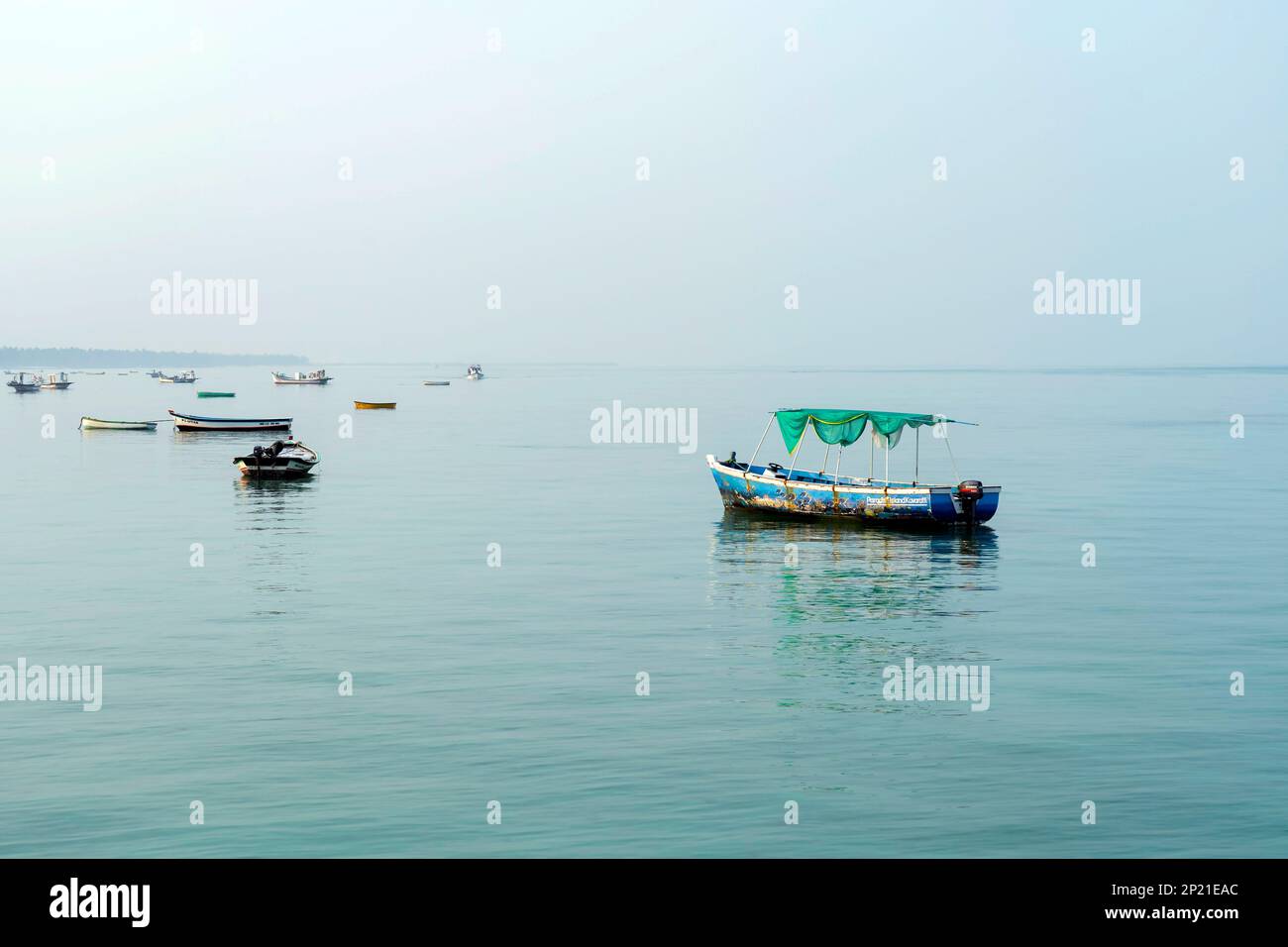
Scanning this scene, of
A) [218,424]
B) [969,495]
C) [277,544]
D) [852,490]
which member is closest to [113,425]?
[218,424]

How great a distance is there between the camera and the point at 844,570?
176 ft

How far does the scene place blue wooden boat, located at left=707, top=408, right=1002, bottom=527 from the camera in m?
64.3

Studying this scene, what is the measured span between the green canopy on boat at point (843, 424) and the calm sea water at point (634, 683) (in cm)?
538

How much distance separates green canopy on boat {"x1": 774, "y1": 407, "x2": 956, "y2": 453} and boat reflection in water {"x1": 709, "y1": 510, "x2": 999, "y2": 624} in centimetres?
443

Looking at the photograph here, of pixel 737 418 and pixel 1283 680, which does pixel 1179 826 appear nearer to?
pixel 1283 680

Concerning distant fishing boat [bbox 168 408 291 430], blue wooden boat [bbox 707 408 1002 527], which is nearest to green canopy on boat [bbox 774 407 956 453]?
blue wooden boat [bbox 707 408 1002 527]

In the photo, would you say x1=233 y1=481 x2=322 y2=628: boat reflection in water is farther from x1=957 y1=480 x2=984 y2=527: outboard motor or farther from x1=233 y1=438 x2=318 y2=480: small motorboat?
x1=957 y1=480 x2=984 y2=527: outboard motor

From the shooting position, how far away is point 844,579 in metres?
51.1

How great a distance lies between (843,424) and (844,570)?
17.6 metres

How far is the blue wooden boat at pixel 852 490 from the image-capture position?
211 ft

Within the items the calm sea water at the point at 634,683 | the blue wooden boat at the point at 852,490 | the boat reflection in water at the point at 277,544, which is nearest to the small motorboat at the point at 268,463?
the boat reflection in water at the point at 277,544

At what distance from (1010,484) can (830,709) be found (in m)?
62.8
